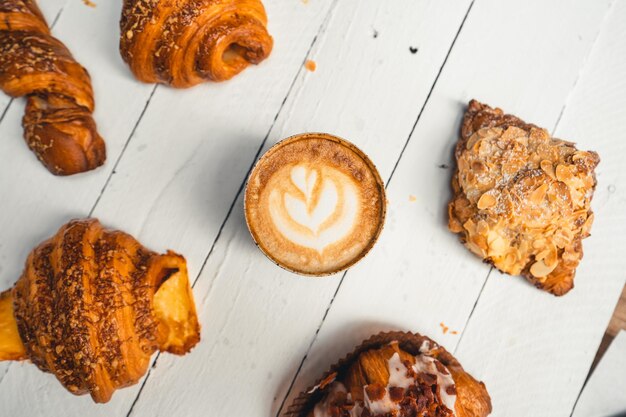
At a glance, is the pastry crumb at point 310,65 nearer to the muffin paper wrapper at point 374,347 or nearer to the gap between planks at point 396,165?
the gap between planks at point 396,165

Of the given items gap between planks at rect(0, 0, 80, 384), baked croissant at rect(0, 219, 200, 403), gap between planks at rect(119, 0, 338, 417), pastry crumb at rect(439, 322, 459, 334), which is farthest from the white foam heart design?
gap between planks at rect(0, 0, 80, 384)

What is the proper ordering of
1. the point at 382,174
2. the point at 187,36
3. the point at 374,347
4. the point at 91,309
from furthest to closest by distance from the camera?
the point at 382,174 < the point at 374,347 < the point at 187,36 < the point at 91,309

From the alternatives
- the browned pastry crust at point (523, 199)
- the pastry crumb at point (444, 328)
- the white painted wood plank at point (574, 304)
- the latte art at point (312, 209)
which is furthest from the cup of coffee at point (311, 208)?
the white painted wood plank at point (574, 304)

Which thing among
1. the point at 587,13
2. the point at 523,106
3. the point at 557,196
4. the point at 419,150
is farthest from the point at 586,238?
the point at 587,13

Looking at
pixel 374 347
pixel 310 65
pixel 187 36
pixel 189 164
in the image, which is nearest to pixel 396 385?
pixel 374 347

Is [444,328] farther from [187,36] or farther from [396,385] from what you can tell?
[187,36]

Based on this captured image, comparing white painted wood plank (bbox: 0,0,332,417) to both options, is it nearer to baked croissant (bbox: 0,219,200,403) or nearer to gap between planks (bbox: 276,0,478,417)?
baked croissant (bbox: 0,219,200,403)

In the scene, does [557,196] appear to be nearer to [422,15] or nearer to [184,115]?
[422,15]

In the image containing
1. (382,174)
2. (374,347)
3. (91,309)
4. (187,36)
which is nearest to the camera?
(91,309)
